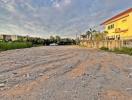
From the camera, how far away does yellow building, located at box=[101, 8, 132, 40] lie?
59656 millimetres

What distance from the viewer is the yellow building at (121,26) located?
59.7 m

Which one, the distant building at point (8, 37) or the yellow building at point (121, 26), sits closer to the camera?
the yellow building at point (121, 26)

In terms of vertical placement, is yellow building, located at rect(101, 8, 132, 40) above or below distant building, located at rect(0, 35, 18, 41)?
above

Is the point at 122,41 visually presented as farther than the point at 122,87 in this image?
Yes

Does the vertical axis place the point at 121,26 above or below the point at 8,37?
above

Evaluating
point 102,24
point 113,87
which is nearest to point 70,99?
point 113,87

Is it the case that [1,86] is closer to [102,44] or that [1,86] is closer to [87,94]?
[87,94]

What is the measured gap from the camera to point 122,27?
63.8 m

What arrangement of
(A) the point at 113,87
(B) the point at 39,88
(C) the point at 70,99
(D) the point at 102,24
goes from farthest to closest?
1. (D) the point at 102,24
2. (A) the point at 113,87
3. (B) the point at 39,88
4. (C) the point at 70,99

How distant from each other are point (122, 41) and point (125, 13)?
16681 mm

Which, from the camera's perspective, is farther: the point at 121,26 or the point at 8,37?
the point at 8,37

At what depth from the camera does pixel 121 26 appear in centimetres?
6475

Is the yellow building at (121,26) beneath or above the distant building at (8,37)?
above

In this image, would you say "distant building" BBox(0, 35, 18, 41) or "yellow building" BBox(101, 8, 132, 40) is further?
"distant building" BBox(0, 35, 18, 41)
